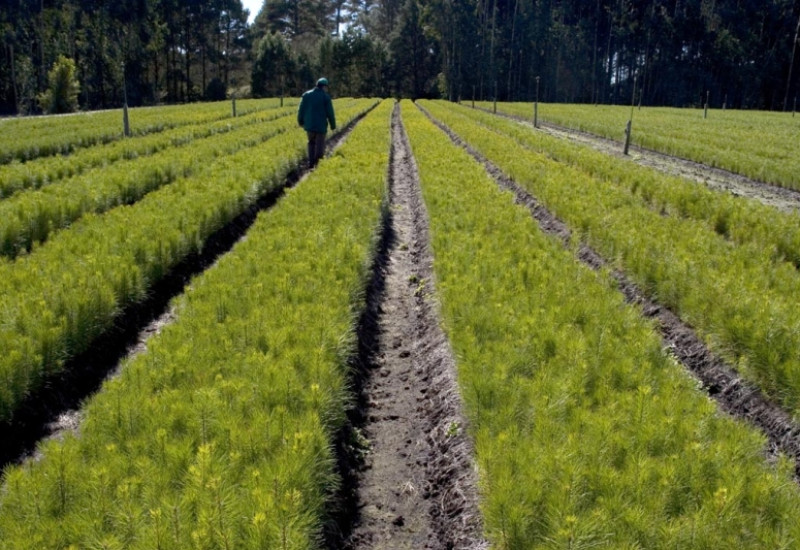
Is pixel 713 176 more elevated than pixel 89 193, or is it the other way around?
pixel 713 176

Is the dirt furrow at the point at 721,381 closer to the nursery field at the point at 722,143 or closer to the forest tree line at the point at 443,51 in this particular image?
the nursery field at the point at 722,143

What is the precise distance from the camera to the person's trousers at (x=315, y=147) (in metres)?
17.3

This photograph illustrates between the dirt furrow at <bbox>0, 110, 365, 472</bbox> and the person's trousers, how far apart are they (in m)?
7.85

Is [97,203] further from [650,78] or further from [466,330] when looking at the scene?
[650,78]

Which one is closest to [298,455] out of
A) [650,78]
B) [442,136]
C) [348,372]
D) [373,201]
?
[348,372]

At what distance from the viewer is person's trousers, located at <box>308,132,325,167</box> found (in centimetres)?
1728

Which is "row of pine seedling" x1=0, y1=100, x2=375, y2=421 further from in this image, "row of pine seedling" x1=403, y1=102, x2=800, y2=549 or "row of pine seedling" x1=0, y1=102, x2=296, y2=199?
"row of pine seedling" x1=403, y1=102, x2=800, y2=549

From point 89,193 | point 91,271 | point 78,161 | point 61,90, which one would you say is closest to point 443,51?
point 61,90

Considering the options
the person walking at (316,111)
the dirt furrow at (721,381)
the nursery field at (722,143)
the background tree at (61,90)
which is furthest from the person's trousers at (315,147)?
the background tree at (61,90)

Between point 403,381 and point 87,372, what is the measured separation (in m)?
3.17

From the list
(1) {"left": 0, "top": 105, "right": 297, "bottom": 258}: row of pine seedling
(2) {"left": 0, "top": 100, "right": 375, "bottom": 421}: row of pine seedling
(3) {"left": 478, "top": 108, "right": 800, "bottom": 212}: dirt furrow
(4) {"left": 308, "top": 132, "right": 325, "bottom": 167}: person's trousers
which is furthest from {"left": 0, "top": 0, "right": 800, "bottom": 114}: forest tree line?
(2) {"left": 0, "top": 100, "right": 375, "bottom": 421}: row of pine seedling

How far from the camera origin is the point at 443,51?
289 feet

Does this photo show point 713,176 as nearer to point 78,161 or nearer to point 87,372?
point 78,161

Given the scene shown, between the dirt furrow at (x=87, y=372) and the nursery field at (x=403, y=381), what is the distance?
49 mm
